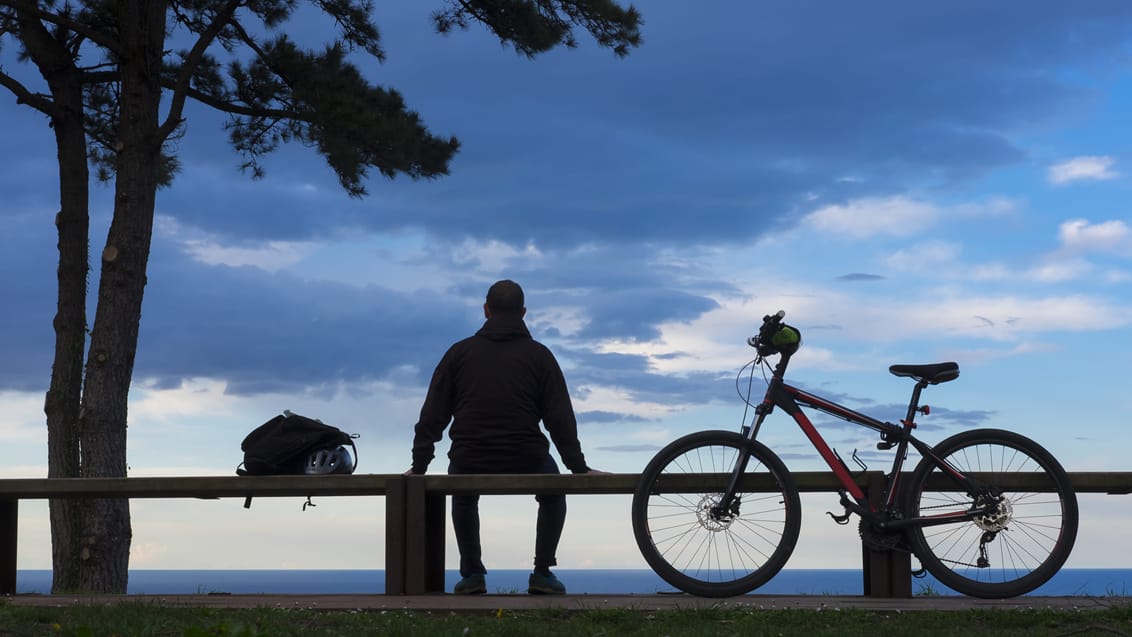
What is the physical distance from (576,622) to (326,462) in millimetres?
2535

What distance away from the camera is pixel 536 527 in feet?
22.8

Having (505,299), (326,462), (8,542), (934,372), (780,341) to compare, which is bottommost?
(8,542)

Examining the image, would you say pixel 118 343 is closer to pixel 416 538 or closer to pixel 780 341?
pixel 416 538

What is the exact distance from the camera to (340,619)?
5.84 metres

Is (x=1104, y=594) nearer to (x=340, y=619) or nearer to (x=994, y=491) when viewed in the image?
(x=994, y=491)

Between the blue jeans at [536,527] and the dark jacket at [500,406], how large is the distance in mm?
113

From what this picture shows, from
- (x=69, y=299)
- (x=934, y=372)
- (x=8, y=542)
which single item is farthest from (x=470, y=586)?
(x=69, y=299)

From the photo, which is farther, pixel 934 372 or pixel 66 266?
pixel 66 266

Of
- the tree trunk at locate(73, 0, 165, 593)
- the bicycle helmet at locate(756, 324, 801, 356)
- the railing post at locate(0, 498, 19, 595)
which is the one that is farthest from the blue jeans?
the tree trunk at locate(73, 0, 165, 593)

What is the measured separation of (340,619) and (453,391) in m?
1.76

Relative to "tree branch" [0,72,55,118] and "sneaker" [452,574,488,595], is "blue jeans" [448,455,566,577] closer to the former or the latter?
"sneaker" [452,574,488,595]

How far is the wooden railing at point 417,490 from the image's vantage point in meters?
6.72

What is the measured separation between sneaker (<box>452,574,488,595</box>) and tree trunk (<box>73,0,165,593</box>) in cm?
546

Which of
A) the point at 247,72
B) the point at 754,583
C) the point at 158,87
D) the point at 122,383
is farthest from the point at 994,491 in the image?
the point at 247,72
